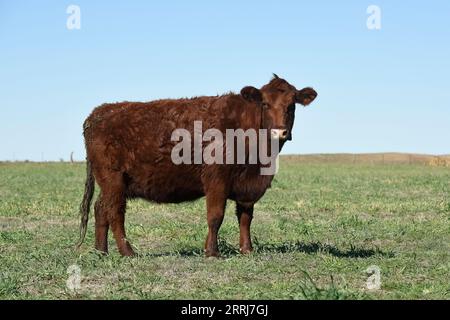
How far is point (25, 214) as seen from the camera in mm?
18906

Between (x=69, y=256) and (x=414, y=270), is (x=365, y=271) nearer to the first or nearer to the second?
(x=414, y=270)

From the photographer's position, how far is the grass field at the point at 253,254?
8156 millimetres

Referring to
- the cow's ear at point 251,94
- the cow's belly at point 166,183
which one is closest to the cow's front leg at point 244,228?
the cow's belly at point 166,183

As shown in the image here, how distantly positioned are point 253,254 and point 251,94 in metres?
2.46

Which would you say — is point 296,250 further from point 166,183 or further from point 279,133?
point 166,183

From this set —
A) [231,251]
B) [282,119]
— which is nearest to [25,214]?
[231,251]

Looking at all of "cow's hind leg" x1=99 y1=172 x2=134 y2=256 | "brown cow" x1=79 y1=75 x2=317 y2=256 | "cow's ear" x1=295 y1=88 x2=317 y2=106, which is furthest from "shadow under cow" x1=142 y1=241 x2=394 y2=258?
"cow's ear" x1=295 y1=88 x2=317 y2=106

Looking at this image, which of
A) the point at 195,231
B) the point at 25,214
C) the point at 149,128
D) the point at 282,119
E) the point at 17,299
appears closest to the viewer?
the point at 17,299

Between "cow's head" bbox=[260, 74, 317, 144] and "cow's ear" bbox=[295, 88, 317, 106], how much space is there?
96 mm

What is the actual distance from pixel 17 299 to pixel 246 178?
4309 millimetres

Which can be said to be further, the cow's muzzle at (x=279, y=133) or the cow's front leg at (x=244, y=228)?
the cow's front leg at (x=244, y=228)

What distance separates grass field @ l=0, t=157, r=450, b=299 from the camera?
8156 mm

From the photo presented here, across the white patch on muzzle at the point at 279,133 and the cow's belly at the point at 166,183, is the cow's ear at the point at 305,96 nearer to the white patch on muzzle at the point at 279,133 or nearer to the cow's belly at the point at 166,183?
the white patch on muzzle at the point at 279,133
